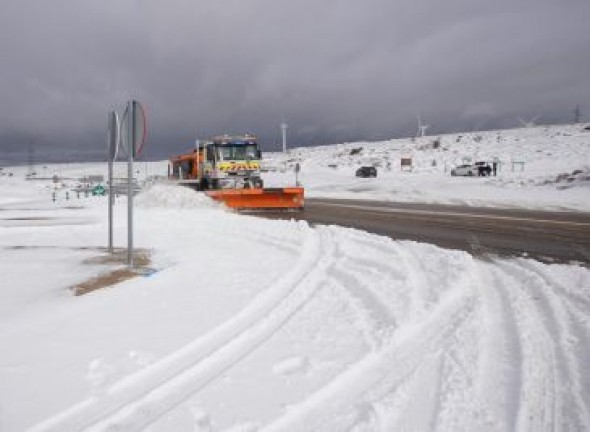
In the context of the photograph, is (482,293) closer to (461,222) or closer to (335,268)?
(335,268)

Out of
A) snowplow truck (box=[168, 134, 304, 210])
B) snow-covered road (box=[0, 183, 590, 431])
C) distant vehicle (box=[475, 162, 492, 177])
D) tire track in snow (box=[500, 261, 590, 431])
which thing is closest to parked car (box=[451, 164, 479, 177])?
distant vehicle (box=[475, 162, 492, 177])

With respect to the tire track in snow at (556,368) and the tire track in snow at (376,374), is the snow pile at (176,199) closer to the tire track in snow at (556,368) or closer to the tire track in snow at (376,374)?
the tire track in snow at (556,368)

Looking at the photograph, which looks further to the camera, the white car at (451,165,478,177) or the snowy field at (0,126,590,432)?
the white car at (451,165,478,177)

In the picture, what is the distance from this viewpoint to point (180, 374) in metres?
3.95

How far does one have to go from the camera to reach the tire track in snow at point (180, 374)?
3.29 metres

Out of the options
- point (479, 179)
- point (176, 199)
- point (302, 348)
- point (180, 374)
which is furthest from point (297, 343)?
point (479, 179)

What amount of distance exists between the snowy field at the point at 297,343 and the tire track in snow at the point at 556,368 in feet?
0.04

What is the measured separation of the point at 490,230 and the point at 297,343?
1002 centimetres

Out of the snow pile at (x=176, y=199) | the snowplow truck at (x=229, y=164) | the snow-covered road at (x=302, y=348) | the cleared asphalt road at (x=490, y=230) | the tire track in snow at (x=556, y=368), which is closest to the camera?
the tire track in snow at (x=556, y=368)

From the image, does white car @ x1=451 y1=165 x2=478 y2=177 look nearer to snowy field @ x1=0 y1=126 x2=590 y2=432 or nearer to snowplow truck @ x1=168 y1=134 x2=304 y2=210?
snowplow truck @ x1=168 y1=134 x2=304 y2=210

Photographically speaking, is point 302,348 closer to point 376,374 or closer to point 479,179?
point 376,374

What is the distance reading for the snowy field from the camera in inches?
133

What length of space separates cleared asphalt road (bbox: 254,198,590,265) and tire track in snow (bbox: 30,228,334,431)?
5.15 metres

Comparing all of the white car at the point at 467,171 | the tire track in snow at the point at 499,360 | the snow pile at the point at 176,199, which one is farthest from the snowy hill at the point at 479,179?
the tire track in snow at the point at 499,360
